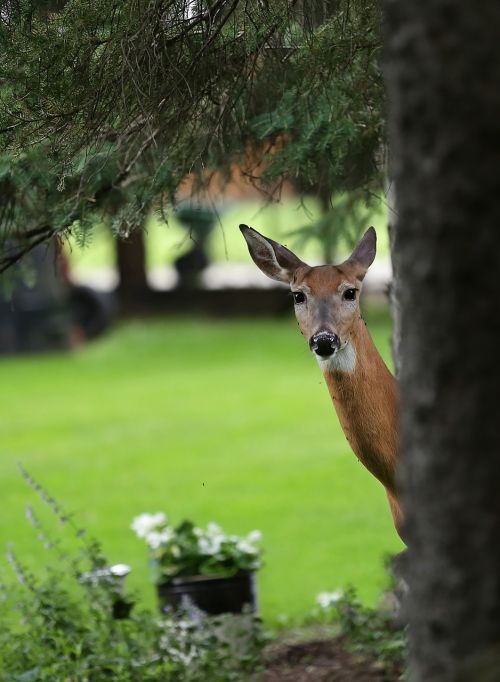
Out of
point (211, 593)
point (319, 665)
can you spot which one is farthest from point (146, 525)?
point (319, 665)

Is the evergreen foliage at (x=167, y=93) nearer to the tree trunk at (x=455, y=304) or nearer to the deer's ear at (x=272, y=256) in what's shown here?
the deer's ear at (x=272, y=256)

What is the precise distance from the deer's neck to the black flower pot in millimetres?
1970

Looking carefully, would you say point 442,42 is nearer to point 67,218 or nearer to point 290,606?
point 67,218

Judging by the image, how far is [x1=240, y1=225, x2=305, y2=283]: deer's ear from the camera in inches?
184

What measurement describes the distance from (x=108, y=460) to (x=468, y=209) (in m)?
10.1

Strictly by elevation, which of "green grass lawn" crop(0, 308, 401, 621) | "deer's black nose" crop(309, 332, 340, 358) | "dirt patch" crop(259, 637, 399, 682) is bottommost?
"dirt patch" crop(259, 637, 399, 682)

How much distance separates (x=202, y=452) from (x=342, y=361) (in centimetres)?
800

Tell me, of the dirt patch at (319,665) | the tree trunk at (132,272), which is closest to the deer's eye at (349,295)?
the dirt patch at (319,665)

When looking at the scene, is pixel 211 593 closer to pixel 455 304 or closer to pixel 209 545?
pixel 209 545

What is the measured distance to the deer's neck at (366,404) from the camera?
4.31 meters

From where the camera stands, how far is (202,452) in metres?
12.3

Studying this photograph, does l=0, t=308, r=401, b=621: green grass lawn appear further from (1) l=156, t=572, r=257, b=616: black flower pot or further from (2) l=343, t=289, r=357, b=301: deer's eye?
(2) l=343, t=289, r=357, b=301: deer's eye

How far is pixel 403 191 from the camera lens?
228cm

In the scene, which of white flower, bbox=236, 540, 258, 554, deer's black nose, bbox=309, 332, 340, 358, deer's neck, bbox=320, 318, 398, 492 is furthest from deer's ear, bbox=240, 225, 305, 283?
white flower, bbox=236, 540, 258, 554
